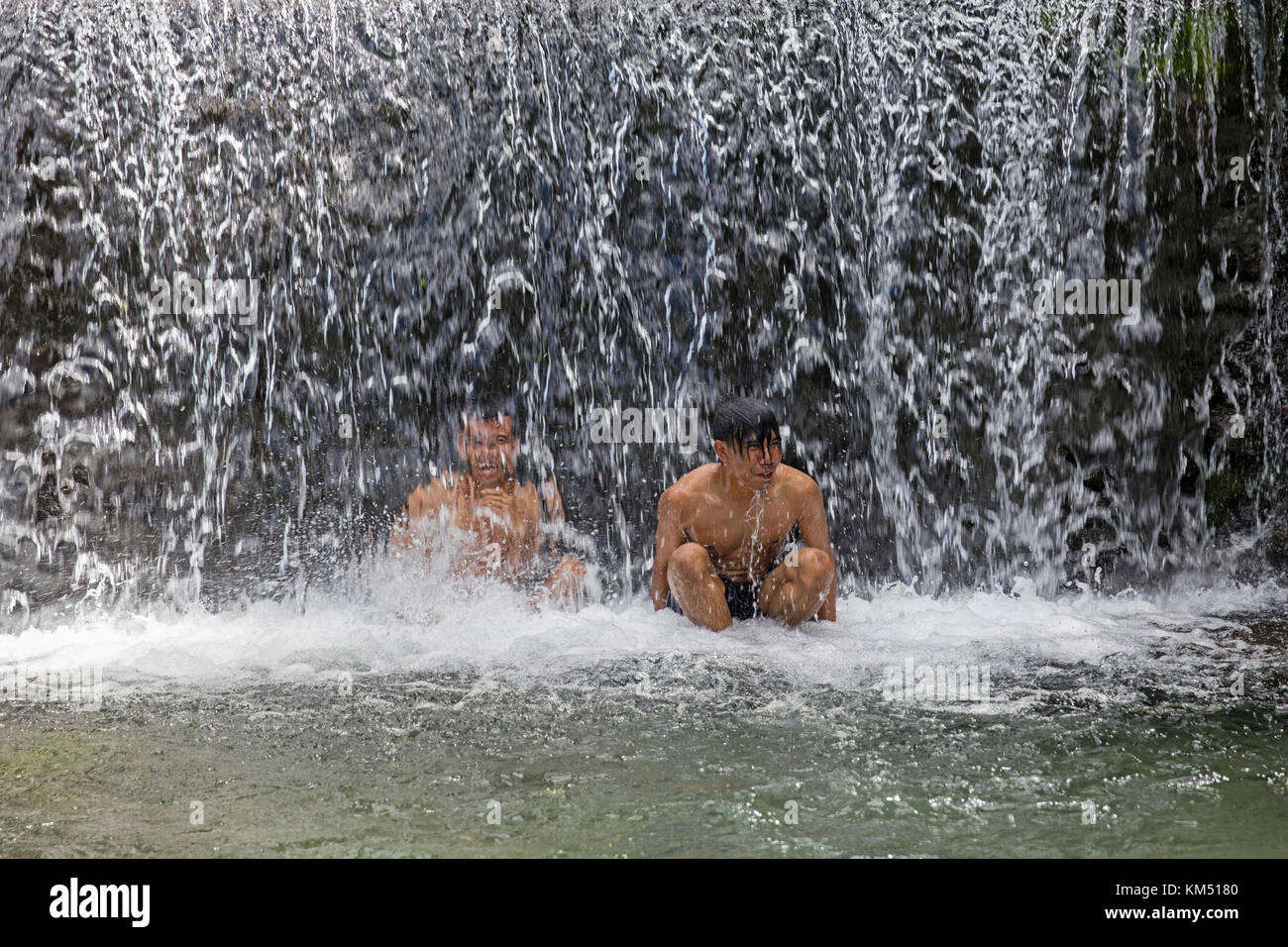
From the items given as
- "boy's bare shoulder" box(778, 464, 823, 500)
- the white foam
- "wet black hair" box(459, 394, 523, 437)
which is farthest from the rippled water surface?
"wet black hair" box(459, 394, 523, 437)

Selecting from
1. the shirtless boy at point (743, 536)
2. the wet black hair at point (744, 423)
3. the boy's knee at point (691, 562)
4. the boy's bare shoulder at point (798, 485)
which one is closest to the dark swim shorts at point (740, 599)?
the shirtless boy at point (743, 536)

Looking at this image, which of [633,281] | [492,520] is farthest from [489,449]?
[633,281]

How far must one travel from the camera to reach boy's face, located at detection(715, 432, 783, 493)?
173 inches

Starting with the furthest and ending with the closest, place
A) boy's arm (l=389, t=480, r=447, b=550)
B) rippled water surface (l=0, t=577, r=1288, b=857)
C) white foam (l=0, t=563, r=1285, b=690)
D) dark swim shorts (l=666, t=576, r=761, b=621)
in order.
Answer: boy's arm (l=389, t=480, r=447, b=550) < dark swim shorts (l=666, t=576, r=761, b=621) < white foam (l=0, t=563, r=1285, b=690) < rippled water surface (l=0, t=577, r=1288, b=857)

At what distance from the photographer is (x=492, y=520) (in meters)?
5.41

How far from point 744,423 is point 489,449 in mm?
1671

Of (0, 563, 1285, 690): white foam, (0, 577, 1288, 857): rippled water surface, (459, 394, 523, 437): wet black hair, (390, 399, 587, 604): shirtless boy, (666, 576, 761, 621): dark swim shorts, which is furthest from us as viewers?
(459, 394, 523, 437): wet black hair

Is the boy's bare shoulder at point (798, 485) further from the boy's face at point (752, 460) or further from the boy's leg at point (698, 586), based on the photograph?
the boy's leg at point (698, 586)

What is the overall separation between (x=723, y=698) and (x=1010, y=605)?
2392 millimetres

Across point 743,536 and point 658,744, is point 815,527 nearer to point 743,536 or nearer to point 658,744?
point 743,536

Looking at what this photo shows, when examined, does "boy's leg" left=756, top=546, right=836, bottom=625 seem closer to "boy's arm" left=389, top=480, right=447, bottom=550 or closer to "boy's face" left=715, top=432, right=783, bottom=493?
"boy's face" left=715, top=432, right=783, bottom=493

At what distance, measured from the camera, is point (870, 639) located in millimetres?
4332

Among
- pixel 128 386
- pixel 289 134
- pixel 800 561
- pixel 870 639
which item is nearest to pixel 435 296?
pixel 289 134
